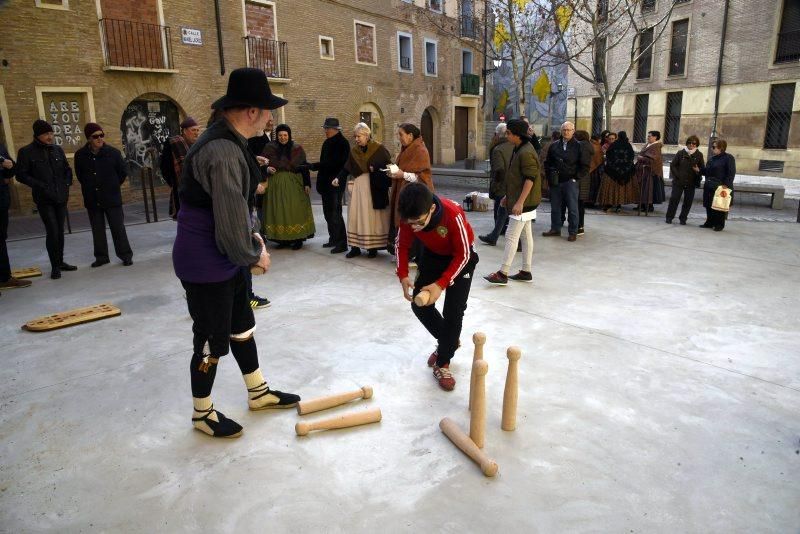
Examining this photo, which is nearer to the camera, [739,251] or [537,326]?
[537,326]

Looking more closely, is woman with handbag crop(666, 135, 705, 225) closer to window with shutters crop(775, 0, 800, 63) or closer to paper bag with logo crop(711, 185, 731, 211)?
paper bag with logo crop(711, 185, 731, 211)

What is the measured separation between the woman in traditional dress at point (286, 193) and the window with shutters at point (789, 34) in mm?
20794

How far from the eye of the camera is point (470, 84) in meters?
27.4

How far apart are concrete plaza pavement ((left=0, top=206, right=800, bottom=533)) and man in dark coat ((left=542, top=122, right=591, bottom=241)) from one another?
7.21 feet

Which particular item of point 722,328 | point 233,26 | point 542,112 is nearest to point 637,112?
point 542,112

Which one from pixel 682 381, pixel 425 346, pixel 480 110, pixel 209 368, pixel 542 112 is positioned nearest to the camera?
pixel 209 368

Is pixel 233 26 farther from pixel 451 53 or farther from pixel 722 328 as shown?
Answer: pixel 722 328

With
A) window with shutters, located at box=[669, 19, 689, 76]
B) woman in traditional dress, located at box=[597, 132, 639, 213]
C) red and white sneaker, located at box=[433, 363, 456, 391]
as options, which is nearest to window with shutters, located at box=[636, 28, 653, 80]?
window with shutters, located at box=[669, 19, 689, 76]

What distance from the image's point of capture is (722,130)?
72.1 ft

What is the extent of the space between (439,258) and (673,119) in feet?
80.4

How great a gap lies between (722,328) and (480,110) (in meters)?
26.0

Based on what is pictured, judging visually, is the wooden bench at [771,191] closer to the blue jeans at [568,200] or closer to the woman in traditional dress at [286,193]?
the blue jeans at [568,200]

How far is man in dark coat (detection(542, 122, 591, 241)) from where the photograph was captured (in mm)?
7590

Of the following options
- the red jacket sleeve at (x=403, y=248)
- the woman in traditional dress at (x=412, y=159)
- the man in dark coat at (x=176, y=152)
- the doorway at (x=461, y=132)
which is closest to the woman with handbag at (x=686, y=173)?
the woman in traditional dress at (x=412, y=159)
